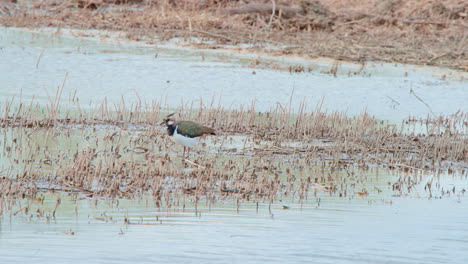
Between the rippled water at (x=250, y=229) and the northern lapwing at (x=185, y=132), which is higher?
the northern lapwing at (x=185, y=132)

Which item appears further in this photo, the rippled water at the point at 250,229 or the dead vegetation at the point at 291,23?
the dead vegetation at the point at 291,23

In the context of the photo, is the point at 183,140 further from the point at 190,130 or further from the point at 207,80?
the point at 207,80

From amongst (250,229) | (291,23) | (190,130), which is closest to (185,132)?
(190,130)

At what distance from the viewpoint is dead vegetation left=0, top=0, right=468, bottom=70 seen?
2177cm

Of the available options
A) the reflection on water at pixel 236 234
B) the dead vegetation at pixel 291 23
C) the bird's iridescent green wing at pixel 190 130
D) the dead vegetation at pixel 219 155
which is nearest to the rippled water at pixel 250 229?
the reflection on water at pixel 236 234

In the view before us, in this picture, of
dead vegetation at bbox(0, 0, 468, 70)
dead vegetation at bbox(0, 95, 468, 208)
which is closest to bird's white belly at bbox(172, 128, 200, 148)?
dead vegetation at bbox(0, 95, 468, 208)

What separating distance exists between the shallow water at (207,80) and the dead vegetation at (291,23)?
5.30 feet

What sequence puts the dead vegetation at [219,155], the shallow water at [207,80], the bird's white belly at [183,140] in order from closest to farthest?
1. the dead vegetation at [219,155]
2. the bird's white belly at [183,140]
3. the shallow water at [207,80]

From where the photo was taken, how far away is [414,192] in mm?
8898

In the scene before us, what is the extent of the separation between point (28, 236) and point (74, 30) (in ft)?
59.9

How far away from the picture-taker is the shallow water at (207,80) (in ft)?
50.1

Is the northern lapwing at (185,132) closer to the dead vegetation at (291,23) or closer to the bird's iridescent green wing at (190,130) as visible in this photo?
the bird's iridescent green wing at (190,130)

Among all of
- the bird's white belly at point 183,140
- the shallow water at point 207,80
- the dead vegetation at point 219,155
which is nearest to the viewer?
the dead vegetation at point 219,155

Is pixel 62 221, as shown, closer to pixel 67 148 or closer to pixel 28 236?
pixel 28 236
